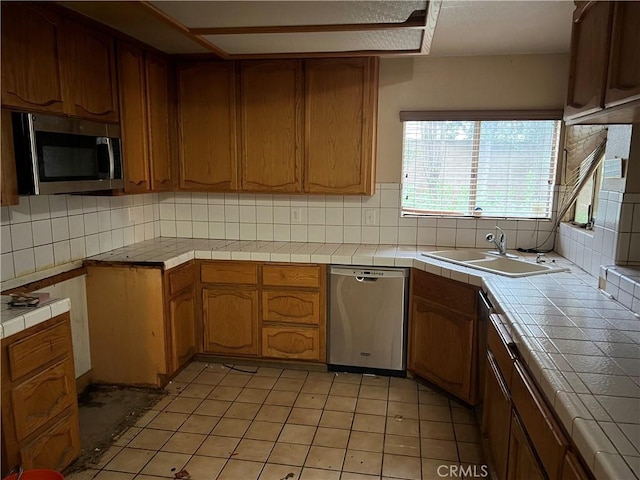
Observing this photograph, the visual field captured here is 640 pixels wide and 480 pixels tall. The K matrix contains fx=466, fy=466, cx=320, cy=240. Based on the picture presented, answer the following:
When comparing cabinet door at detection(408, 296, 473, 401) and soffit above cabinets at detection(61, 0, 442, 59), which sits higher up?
soffit above cabinets at detection(61, 0, 442, 59)

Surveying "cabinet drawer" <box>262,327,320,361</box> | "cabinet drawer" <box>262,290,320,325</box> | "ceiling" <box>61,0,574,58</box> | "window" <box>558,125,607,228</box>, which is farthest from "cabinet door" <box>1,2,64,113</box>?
"window" <box>558,125,607,228</box>

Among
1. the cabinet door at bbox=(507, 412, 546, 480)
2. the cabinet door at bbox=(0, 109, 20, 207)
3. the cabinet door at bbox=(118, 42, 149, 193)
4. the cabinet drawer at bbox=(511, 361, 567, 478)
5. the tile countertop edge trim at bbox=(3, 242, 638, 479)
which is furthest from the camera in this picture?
the cabinet door at bbox=(118, 42, 149, 193)

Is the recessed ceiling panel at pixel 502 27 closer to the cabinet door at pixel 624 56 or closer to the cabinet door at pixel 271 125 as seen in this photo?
the cabinet door at pixel 624 56

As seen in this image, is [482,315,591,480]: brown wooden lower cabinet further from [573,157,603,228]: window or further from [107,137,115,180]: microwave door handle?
[107,137,115,180]: microwave door handle

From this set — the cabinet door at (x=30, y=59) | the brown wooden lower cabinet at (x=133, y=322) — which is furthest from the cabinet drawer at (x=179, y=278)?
the cabinet door at (x=30, y=59)

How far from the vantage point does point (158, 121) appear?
3.29 m

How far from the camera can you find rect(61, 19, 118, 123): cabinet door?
94.7 inches

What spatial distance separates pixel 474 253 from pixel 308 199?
1301 mm

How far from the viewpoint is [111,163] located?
105 inches

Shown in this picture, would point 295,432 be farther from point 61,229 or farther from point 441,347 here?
point 61,229

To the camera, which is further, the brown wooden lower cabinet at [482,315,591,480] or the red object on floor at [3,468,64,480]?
the red object on floor at [3,468,64,480]

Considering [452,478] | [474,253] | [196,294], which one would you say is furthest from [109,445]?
[474,253]

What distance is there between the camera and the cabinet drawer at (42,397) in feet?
6.16

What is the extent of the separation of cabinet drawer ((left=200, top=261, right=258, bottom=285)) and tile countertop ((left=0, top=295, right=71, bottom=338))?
4.09 feet
